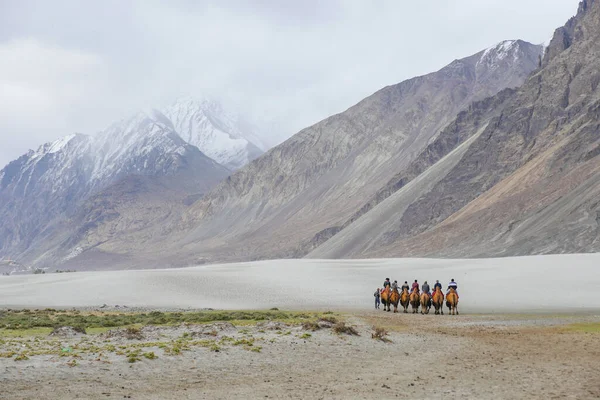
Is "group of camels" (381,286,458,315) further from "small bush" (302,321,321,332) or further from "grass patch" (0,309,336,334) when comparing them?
A: "small bush" (302,321,321,332)

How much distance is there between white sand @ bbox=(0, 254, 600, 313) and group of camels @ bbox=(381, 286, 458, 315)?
9.93 feet

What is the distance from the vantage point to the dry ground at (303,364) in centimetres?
1633

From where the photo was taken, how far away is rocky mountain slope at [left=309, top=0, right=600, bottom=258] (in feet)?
333

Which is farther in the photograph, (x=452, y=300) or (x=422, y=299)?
(x=422, y=299)

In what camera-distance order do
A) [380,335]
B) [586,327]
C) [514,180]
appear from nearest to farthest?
[380,335] → [586,327] → [514,180]

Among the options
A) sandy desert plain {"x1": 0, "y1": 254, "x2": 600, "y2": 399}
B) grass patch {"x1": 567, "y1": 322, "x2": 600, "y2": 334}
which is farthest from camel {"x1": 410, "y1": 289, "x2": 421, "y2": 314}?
grass patch {"x1": 567, "y1": 322, "x2": 600, "y2": 334}

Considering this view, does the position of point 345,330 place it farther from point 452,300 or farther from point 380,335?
point 452,300

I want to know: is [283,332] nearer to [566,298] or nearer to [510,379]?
[510,379]

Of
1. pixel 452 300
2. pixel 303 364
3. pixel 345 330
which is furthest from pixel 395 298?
pixel 303 364

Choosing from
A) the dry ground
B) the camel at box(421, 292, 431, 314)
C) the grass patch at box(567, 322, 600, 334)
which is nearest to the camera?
the dry ground

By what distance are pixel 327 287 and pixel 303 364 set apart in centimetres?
3656

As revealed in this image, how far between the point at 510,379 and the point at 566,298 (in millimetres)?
29687

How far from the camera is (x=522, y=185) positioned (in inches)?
4919

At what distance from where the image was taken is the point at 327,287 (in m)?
57.1
